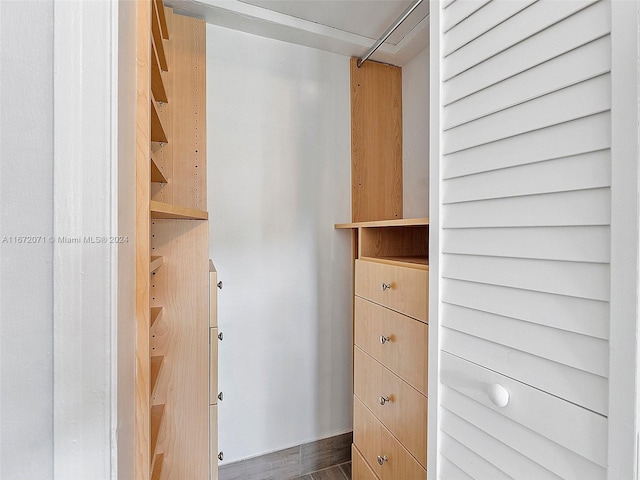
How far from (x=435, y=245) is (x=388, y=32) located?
48.2 inches

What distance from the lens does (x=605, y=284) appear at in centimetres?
48

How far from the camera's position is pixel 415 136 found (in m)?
1.84

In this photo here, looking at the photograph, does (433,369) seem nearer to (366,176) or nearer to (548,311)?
(548,311)

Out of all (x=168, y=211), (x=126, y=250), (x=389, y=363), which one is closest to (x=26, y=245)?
(x=126, y=250)

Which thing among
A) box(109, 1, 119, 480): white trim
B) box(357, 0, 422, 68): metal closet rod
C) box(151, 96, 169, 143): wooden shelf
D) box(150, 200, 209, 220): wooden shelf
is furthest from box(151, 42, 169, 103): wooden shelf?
box(357, 0, 422, 68): metal closet rod

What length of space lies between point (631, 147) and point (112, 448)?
748 mm

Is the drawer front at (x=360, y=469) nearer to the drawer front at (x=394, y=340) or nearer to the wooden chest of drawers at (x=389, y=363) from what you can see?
the wooden chest of drawers at (x=389, y=363)

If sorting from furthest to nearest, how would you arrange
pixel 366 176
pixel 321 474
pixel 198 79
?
1. pixel 366 176
2. pixel 321 474
3. pixel 198 79

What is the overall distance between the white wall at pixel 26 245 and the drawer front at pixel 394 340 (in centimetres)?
91

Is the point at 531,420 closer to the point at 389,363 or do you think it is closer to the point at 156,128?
the point at 389,363

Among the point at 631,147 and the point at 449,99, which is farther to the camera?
the point at 449,99

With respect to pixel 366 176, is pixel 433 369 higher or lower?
lower

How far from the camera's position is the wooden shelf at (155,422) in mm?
965

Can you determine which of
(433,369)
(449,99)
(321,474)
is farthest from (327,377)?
(449,99)
